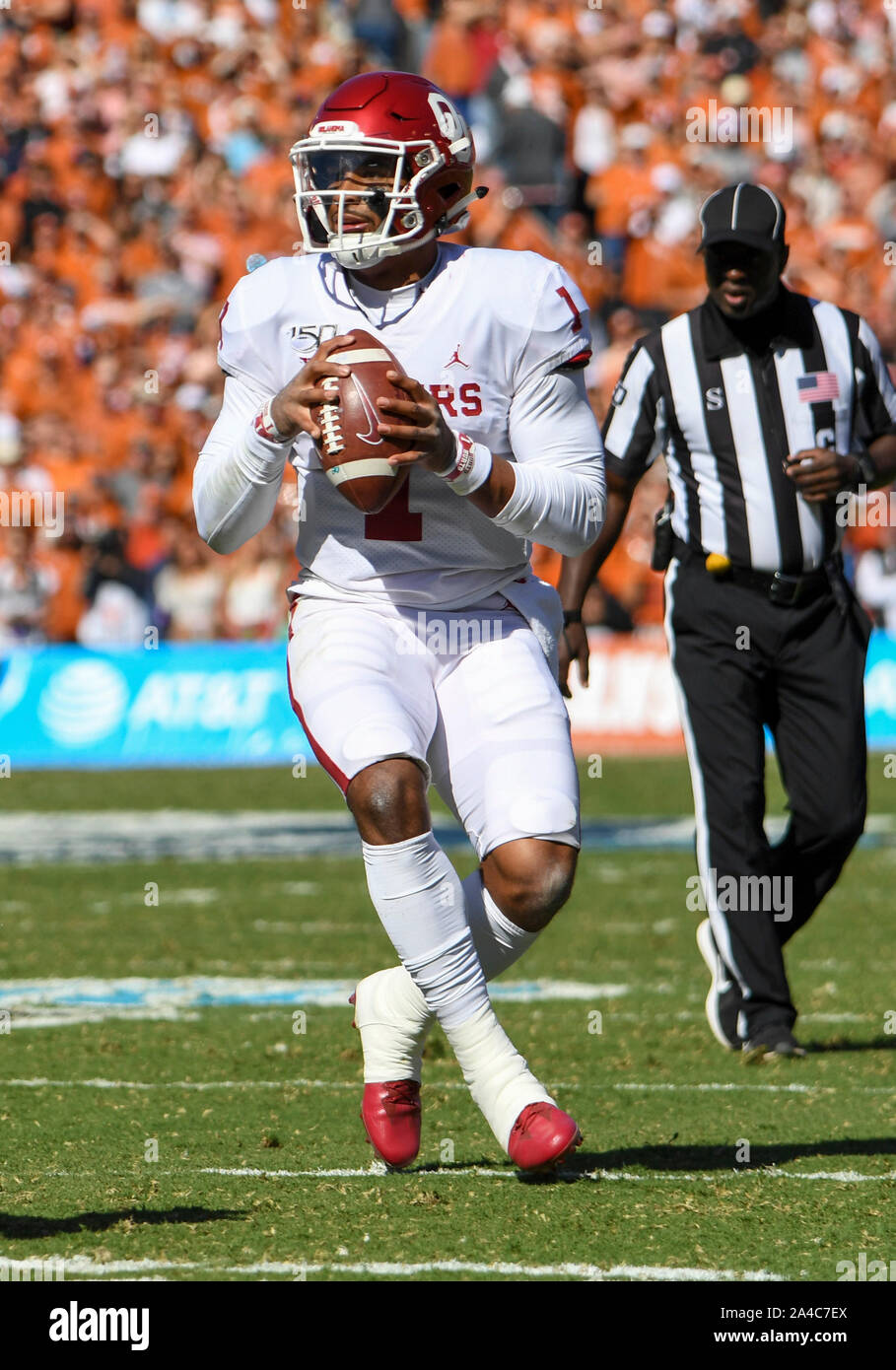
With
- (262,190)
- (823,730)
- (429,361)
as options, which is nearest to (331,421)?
(429,361)

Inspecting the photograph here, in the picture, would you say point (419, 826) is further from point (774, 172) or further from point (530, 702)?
point (774, 172)

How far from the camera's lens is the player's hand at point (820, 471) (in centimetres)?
523

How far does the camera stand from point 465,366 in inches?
157

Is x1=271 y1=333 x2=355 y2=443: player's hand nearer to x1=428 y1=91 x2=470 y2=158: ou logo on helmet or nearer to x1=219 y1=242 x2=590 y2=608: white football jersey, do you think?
x1=219 y1=242 x2=590 y2=608: white football jersey

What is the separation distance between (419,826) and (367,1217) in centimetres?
65

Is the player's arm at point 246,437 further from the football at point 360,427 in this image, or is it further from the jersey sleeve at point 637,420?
the jersey sleeve at point 637,420

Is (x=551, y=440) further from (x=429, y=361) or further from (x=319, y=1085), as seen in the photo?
(x=319, y=1085)

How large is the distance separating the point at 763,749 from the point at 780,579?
425 mm

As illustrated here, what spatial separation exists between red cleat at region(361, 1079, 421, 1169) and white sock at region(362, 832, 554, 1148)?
15 centimetres

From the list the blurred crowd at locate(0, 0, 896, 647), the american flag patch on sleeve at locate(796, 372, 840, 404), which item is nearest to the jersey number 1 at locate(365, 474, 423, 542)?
the american flag patch on sleeve at locate(796, 372, 840, 404)

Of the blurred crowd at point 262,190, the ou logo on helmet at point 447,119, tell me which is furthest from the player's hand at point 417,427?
the blurred crowd at point 262,190

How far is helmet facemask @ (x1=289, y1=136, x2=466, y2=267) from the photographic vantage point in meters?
3.93

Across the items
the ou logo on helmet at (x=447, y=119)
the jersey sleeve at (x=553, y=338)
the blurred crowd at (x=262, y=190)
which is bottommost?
the jersey sleeve at (x=553, y=338)
